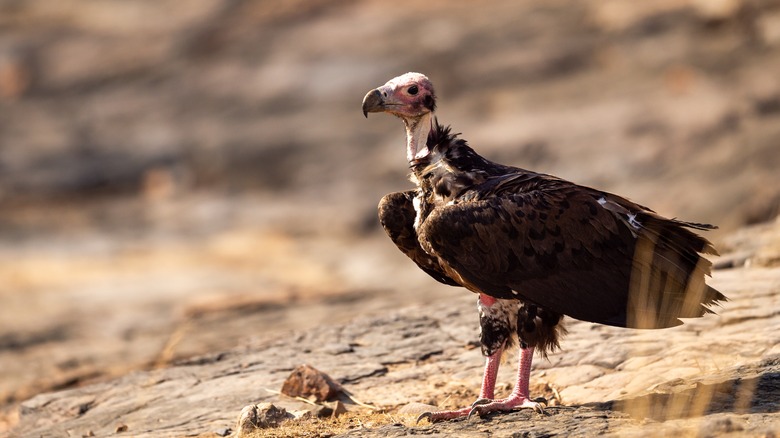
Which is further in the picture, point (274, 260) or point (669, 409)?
point (274, 260)

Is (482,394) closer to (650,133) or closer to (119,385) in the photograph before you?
(119,385)

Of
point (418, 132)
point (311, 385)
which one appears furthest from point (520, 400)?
point (418, 132)

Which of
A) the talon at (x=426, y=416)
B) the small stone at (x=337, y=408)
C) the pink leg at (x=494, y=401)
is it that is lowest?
the small stone at (x=337, y=408)

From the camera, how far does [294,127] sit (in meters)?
22.1

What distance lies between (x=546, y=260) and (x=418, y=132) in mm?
1285

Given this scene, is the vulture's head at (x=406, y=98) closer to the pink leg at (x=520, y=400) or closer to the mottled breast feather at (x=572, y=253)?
the mottled breast feather at (x=572, y=253)

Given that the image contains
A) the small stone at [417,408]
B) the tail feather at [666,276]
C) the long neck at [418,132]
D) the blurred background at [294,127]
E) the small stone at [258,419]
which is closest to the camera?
the tail feather at [666,276]

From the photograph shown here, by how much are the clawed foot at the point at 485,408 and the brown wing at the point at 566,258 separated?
552 mm

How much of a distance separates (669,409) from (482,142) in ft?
46.6

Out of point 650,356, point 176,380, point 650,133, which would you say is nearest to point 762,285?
point 650,356

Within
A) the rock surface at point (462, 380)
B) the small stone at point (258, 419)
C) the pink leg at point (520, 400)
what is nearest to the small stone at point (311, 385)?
the rock surface at point (462, 380)

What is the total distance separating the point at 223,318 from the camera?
44.3ft

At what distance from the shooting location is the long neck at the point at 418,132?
726 centimetres

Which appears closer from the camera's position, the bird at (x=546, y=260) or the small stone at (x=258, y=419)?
the bird at (x=546, y=260)
